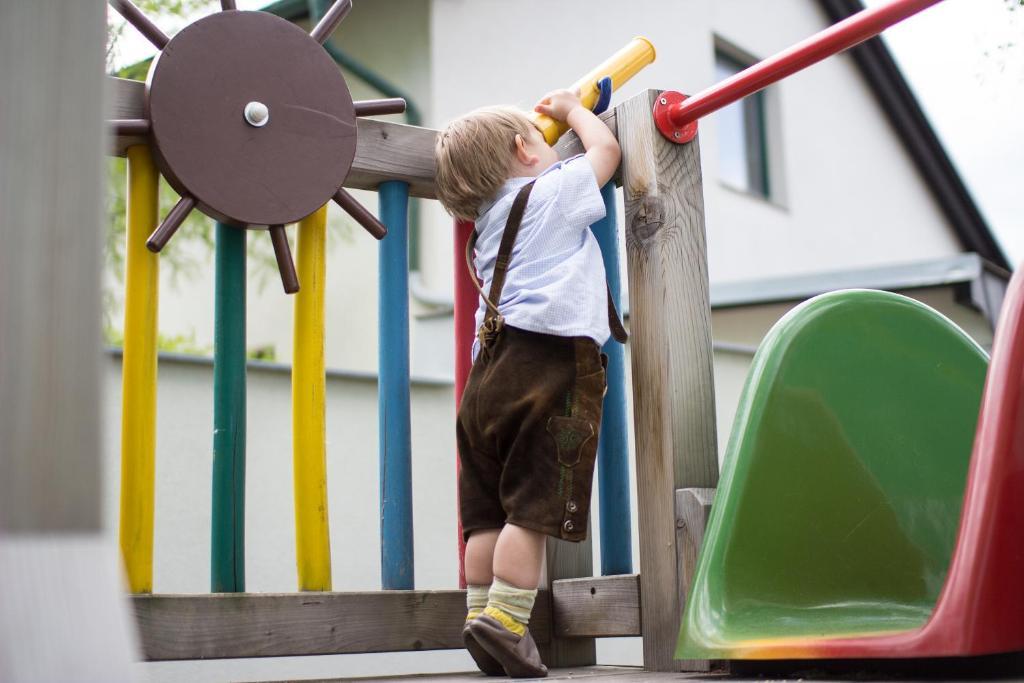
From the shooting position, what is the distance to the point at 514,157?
5.88 feet

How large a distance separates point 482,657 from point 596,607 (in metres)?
0.27

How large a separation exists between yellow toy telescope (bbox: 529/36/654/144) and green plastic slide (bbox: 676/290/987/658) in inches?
21.9

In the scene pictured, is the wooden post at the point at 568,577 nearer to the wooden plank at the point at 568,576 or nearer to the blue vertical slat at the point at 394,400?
the wooden plank at the point at 568,576

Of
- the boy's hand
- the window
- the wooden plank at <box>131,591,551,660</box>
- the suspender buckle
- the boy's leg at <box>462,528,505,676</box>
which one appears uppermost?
the window

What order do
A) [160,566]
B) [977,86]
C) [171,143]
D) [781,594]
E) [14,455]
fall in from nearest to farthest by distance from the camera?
[14,455] → [781,594] → [171,143] → [977,86] → [160,566]

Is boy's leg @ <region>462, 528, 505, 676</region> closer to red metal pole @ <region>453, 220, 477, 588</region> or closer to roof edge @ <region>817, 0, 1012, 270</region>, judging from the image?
red metal pole @ <region>453, 220, 477, 588</region>

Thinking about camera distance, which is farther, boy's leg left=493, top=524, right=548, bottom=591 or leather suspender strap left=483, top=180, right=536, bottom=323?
leather suspender strap left=483, top=180, right=536, bottom=323

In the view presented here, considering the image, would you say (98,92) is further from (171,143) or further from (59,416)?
(171,143)

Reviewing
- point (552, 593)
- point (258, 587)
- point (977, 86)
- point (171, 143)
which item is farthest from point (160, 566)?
point (977, 86)

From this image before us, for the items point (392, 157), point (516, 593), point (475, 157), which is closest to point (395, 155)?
point (392, 157)

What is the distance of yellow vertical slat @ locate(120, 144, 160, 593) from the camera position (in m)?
1.50

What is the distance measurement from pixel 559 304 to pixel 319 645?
2.06ft

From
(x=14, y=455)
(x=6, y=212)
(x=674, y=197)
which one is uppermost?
(x=674, y=197)

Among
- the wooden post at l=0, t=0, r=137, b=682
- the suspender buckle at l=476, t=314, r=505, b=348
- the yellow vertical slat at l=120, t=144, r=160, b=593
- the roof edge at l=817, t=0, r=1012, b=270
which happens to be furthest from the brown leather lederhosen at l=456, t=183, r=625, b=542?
the roof edge at l=817, t=0, r=1012, b=270
